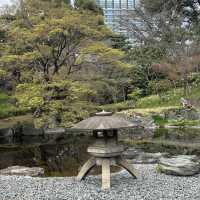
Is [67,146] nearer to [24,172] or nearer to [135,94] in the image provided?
[24,172]

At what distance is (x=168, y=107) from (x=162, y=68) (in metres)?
5.82

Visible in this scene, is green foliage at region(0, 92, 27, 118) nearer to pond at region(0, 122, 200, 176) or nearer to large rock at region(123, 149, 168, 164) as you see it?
pond at region(0, 122, 200, 176)

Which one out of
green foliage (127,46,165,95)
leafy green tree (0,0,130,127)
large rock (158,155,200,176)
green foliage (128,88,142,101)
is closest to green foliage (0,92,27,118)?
leafy green tree (0,0,130,127)

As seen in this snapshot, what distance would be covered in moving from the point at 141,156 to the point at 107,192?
719 cm

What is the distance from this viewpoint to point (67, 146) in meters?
20.4

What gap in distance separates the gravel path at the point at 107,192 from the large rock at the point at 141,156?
3721 millimetres

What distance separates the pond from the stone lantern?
11.0 ft

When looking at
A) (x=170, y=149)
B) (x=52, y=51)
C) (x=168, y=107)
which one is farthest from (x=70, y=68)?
(x=168, y=107)

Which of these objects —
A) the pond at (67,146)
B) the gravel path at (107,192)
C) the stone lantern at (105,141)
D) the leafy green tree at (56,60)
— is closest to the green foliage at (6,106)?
the pond at (67,146)

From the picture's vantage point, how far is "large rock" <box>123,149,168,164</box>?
15.6m

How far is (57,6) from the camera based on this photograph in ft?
71.6

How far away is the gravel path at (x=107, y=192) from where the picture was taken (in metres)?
9.30

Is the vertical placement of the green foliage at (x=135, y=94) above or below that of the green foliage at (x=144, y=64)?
below

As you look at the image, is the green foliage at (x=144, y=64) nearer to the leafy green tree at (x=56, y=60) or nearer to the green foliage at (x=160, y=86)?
the green foliage at (x=160, y=86)
